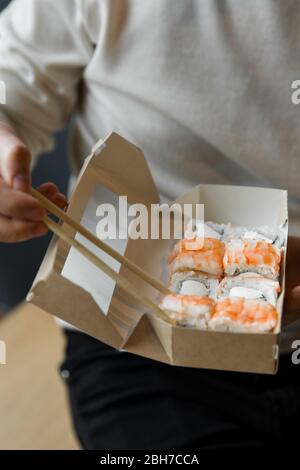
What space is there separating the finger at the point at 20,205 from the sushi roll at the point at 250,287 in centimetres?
20

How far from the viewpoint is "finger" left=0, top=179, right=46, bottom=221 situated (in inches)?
21.1

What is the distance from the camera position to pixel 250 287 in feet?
1.99

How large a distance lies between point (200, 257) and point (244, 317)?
10 centimetres

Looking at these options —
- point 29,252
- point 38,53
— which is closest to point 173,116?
point 38,53

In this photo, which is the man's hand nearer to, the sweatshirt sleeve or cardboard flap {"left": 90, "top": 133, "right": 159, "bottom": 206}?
cardboard flap {"left": 90, "top": 133, "right": 159, "bottom": 206}

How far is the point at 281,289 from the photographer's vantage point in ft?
1.93

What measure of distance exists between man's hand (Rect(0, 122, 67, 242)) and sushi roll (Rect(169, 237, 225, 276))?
0.50ft

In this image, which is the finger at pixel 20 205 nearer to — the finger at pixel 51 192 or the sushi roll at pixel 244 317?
the finger at pixel 51 192

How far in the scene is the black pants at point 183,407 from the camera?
2.50 feet

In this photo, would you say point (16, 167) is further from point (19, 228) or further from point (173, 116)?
point (173, 116)

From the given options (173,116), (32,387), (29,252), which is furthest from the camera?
(32,387)

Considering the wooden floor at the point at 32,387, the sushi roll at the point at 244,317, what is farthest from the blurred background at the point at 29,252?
the sushi roll at the point at 244,317

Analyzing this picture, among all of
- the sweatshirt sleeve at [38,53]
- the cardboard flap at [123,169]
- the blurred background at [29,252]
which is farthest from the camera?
the blurred background at [29,252]

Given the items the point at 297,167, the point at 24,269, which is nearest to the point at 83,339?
the point at 24,269
